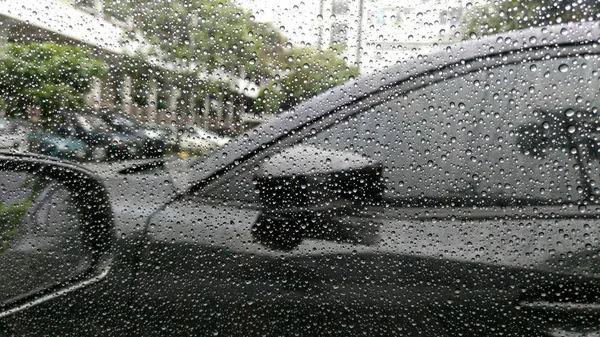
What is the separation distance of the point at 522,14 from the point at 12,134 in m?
1.73

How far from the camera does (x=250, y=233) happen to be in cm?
150

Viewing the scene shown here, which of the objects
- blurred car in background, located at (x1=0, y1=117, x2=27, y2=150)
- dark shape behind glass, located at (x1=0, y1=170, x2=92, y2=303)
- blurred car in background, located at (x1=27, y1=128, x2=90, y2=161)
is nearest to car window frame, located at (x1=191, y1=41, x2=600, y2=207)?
blurred car in background, located at (x1=27, y1=128, x2=90, y2=161)

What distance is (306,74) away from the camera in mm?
1456

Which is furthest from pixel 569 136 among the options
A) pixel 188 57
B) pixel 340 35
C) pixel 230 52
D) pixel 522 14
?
pixel 188 57

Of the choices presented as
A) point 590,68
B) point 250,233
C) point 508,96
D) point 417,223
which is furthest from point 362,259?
point 590,68

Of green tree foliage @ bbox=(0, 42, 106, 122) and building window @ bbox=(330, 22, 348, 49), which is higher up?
building window @ bbox=(330, 22, 348, 49)

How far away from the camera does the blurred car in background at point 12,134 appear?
5.22 ft

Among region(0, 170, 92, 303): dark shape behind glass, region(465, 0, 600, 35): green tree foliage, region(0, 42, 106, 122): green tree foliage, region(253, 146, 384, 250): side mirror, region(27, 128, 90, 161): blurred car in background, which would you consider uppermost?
region(465, 0, 600, 35): green tree foliage

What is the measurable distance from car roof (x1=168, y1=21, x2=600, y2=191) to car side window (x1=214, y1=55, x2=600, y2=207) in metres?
0.06

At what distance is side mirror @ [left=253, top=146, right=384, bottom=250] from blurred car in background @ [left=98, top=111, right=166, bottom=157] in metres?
0.35

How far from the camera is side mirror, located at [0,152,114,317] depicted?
1.59 metres

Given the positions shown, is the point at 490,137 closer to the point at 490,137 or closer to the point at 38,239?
the point at 490,137

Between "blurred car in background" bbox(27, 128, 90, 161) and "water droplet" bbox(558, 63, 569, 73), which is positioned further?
"blurred car in background" bbox(27, 128, 90, 161)

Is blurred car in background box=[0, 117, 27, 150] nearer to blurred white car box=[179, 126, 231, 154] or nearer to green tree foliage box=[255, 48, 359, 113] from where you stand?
blurred white car box=[179, 126, 231, 154]
